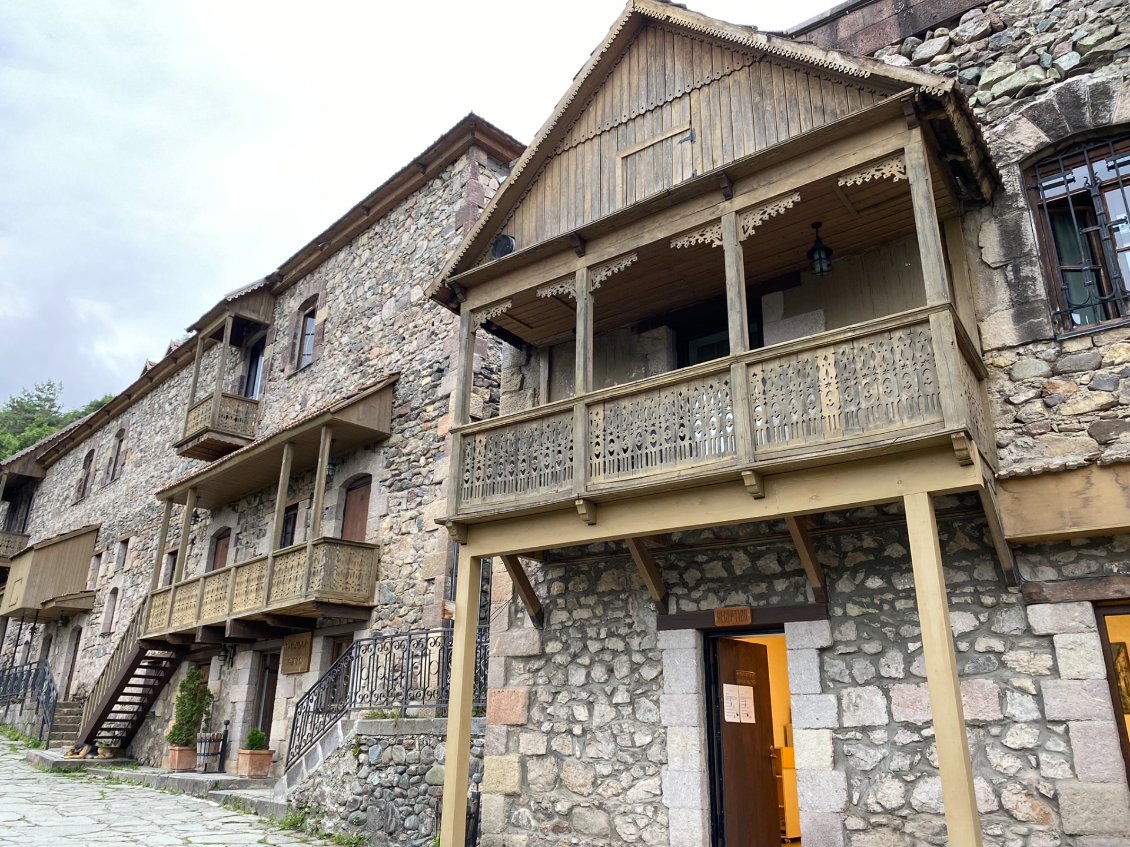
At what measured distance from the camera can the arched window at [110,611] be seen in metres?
21.6

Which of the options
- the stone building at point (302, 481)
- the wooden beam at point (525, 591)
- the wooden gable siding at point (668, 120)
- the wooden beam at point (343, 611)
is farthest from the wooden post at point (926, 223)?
the wooden beam at point (343, 611)

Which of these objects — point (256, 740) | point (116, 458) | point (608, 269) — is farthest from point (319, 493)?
point (116, 458)

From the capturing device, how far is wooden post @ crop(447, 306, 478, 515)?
8200 millimetres

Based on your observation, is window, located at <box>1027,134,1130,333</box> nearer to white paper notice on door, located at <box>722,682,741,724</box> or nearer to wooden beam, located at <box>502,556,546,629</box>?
white paper notice on door, located at <box>722,682,741,724</box>

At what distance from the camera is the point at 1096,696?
18.6 ft

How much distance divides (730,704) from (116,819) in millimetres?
7416

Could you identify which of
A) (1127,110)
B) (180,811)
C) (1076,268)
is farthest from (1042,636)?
(180,811)

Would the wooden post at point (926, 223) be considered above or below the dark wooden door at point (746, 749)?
above

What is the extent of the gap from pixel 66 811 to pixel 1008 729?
422 inches

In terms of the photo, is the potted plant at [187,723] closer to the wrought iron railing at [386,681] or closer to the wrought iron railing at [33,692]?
the wrought iron railing at [386,681]

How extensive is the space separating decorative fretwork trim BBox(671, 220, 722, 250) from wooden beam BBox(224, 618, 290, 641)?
9.78 metres

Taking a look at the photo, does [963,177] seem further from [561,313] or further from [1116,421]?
[561,313]

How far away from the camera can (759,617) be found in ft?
24.0

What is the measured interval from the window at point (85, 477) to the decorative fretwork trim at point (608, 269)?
24.5 metres
